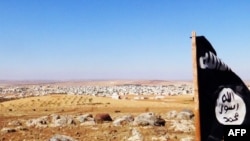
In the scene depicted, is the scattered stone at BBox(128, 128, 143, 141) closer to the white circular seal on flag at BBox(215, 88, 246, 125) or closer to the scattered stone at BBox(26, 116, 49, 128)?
the scattered stone at BBox(26, 116, 49, 128)

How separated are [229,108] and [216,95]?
32 centimetres

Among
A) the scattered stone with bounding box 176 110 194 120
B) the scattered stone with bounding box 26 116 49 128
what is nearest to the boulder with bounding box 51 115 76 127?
the scattered stone with bounding box 26 116 49 128

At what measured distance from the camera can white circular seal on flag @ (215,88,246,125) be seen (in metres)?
5.93

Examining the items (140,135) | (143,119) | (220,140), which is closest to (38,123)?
(143,119)

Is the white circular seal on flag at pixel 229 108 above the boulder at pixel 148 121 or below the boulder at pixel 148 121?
above

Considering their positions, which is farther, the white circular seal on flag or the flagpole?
the white circular seal on flag

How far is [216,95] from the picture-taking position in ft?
19.5

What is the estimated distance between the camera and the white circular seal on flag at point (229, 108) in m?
5.93

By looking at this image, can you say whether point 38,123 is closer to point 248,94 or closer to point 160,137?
point 160,137

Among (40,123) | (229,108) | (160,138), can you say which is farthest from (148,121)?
(229,108)

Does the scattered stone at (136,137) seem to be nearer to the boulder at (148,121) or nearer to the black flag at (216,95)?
the boulder at (148,121)

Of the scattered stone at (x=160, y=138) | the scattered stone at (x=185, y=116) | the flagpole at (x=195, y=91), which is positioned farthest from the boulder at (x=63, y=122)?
the flagpole at (x=195, y=91)

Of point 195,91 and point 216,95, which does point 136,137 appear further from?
point 195,91

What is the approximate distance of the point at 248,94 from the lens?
20.5ft
